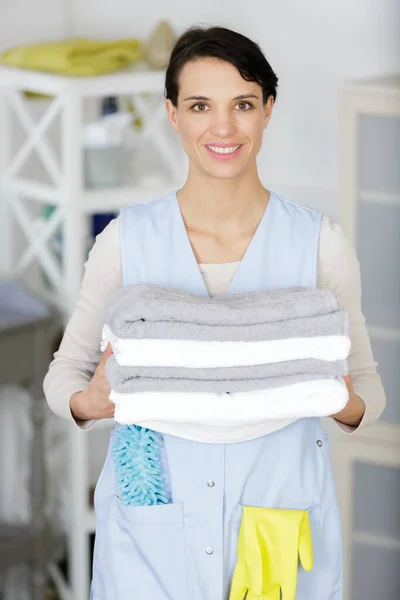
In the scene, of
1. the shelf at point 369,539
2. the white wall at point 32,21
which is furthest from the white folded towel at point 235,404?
the white wall at point 32,21

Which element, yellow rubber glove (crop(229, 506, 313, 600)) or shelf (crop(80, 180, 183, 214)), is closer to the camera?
yellow rubber glove (crop(229, 506, 313, 600))

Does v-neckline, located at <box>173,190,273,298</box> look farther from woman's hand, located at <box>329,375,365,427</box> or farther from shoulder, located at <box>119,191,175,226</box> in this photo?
woman's hand, located at <box>329,375,365,427</box>

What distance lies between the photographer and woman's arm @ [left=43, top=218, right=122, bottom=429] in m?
1.45

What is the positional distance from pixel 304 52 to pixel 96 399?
6.32ft

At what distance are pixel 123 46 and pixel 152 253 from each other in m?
1.53

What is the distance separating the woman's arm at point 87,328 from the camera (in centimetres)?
145

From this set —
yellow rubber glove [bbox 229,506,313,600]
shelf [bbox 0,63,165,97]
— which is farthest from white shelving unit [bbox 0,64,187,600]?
yellow rubber glove [bbox 229,506,313,600]

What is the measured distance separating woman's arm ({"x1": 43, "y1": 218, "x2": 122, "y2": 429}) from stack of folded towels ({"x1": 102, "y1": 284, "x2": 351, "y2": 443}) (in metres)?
0.21

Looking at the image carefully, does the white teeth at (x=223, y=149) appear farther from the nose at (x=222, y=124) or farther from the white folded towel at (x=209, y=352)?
the white folded towel at (x=209, y=352)

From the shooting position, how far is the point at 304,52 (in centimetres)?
304

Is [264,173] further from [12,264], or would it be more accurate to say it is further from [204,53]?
[204,53]

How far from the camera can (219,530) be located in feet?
4.51

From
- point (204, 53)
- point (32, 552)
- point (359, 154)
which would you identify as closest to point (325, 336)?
point (204, 53)

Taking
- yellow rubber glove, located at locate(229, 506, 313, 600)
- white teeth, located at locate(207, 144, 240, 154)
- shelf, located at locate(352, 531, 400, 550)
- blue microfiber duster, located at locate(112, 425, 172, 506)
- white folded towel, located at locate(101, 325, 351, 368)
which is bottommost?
shelf, located at locate(352, 531, 400, 550)
